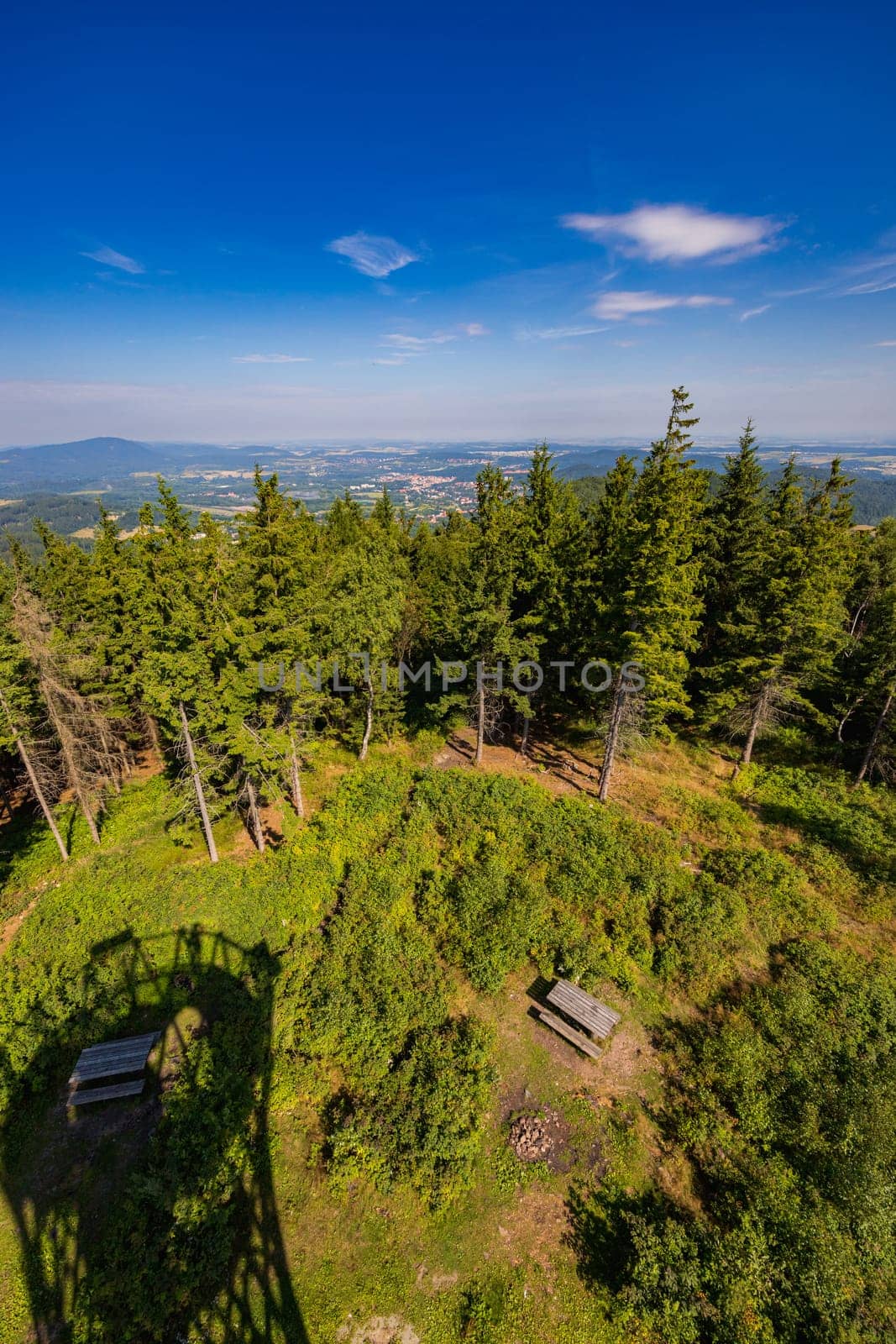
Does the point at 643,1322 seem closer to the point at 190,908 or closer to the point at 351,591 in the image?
the point at 190,908

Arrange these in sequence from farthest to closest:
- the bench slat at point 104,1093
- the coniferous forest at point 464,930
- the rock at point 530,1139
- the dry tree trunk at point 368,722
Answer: the dry tree trunk at point 368,722
the bench slat at point 104,1093
the rock at point 530,1139
the coniferous forest at point 464,930

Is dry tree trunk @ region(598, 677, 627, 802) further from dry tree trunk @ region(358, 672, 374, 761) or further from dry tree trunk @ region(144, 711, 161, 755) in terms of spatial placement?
dry tree trunk @ region(144, 711, 161, 755)

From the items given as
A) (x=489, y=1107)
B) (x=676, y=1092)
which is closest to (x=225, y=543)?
(x=489, y=1107)

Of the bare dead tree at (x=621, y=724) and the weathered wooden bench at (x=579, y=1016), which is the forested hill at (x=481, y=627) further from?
the weathered wooden bench at (x=579, y=1016)

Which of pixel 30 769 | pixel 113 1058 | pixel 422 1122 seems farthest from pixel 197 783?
pixel 422 1122

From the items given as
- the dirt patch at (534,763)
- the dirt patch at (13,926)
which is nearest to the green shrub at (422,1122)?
the dirt patch at (534,763)

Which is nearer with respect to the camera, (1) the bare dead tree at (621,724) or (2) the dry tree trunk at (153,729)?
(1) the bare dead tree at (621,724)
